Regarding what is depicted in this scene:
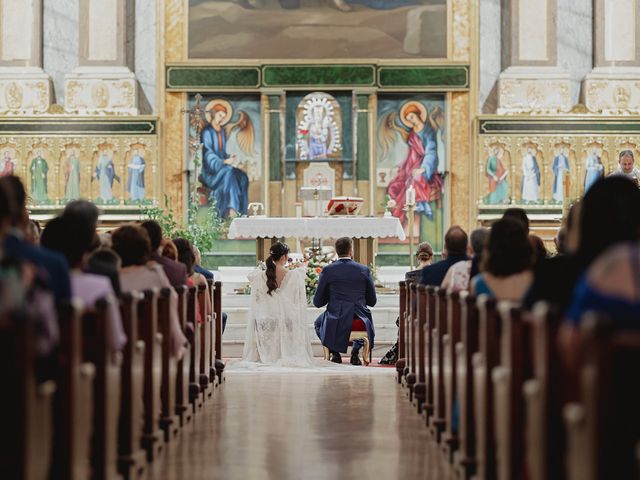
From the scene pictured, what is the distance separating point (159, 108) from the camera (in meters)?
17.7

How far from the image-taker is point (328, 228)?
1437 cm

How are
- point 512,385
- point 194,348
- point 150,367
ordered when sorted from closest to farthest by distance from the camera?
point 512,385 → point 150,367 → point 194,348

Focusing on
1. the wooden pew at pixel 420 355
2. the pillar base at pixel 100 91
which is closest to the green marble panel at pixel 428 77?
the pillar base at pixel 100 91

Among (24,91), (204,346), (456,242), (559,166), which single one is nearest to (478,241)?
(456,242)

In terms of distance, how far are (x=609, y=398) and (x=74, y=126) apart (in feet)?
47.7

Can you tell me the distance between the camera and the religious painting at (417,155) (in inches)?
696

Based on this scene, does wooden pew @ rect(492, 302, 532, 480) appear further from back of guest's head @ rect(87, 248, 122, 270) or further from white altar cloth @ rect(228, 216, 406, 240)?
white altar cloth @ rect(228, 216, 406, 240)

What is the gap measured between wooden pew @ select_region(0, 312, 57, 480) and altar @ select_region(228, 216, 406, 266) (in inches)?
418

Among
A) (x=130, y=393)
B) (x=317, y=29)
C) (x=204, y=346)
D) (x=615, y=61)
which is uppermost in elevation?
(x=317, y=29)

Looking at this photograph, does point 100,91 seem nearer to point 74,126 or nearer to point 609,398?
point 74,126

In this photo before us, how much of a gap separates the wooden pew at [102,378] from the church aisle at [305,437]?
851mm

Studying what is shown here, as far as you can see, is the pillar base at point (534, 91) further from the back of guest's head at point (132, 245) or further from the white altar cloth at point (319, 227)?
the back of guest's head at point (132, 245)

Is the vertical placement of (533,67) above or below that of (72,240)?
above

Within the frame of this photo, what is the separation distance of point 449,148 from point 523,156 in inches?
53.0
